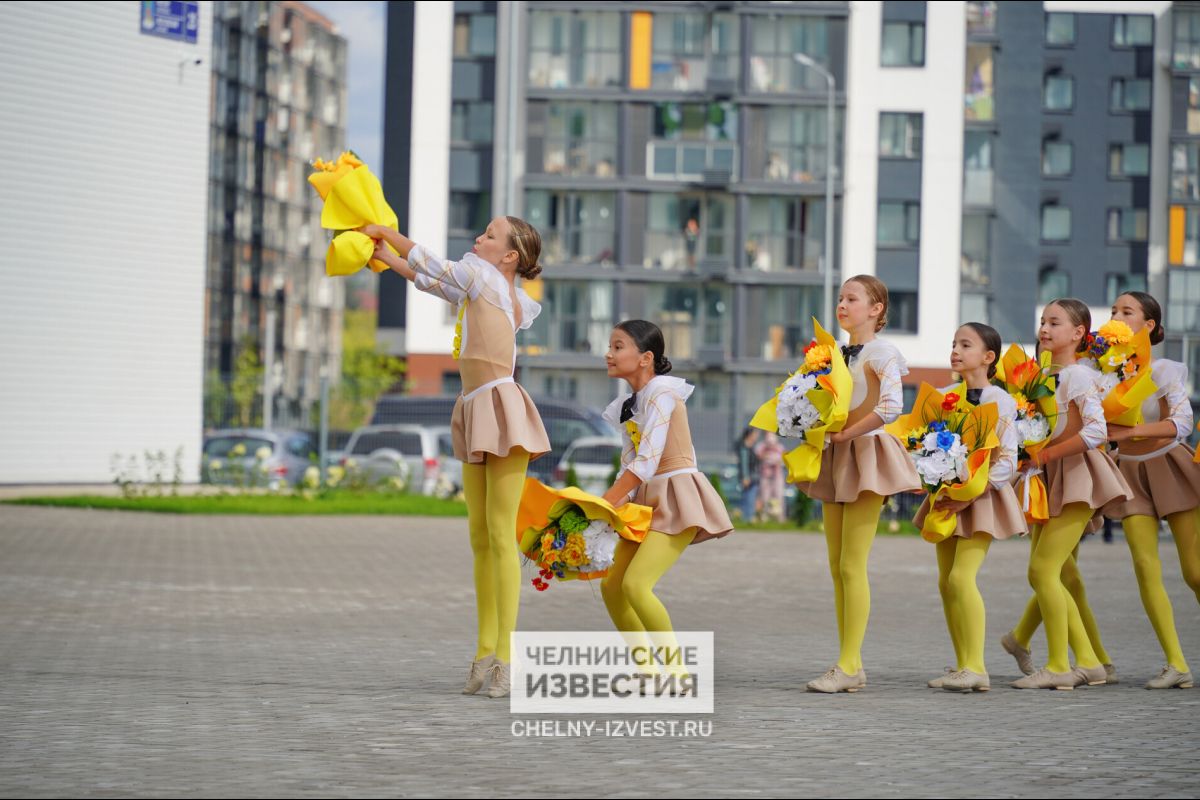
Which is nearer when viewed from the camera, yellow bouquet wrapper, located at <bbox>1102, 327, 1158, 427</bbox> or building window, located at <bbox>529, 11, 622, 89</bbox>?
yellow bouquet wrapper, located at <bbox>1102, 327, 1158, 427</bbox>

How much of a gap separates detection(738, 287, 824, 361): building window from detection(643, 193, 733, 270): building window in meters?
1.90

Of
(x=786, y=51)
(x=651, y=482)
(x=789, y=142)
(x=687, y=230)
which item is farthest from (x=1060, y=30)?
(x=651, y=482)

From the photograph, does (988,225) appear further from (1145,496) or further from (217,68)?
(1145,496)

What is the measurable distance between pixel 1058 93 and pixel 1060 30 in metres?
2.68

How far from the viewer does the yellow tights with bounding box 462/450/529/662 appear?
849 cm

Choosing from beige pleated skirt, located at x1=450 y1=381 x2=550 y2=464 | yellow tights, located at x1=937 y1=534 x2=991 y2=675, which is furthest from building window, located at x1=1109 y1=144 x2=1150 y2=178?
beige pleated skirt, located at x1=450 y1=381 x2=550 y2=464

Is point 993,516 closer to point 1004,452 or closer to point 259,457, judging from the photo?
point 1004,452

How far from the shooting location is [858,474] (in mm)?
8836

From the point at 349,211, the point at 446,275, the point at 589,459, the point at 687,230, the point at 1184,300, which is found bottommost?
the point at 589,459

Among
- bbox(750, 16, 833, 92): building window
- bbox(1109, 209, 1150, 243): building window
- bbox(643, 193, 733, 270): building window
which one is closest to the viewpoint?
bbox(643, 193, 733, 270): building window

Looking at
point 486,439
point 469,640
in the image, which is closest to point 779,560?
point 469,640

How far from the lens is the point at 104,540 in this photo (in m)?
20.5

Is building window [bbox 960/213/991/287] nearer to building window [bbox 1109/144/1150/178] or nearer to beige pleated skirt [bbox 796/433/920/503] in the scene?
building window [bbox 1109/144/1150/178]

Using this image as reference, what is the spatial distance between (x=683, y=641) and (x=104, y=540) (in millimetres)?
11933
